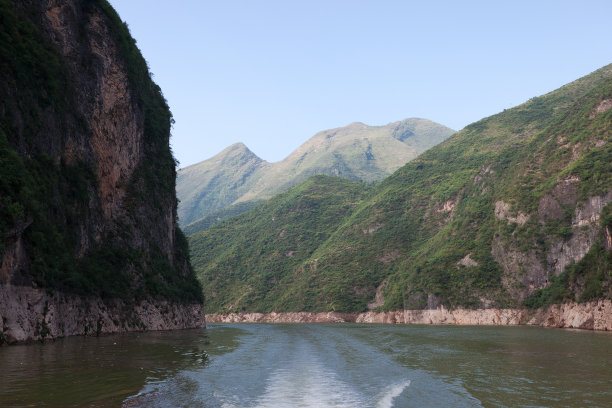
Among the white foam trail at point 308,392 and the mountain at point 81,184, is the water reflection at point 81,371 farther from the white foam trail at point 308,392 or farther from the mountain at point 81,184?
the mountain at point 81,184

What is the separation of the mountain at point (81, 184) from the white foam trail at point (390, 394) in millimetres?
24108

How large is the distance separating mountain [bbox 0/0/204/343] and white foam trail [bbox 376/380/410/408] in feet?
79.1

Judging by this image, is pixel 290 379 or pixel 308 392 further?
pixel 290 379

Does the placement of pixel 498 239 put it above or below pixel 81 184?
below

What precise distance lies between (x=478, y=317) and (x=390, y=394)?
105m

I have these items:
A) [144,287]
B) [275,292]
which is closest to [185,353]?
[144,287]

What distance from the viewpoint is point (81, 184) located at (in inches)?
2066

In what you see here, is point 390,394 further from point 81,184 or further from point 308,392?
point 81,184

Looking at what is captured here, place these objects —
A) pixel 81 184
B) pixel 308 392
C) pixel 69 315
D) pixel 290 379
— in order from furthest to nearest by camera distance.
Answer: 1. pixel 81 184
2. pixel 69 315
3. pixel 290 379
4. pixel 308 392

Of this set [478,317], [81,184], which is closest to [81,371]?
[81,184]

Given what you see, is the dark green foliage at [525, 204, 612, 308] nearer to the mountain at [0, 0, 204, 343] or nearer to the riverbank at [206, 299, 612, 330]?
the riverbank at [206, 299, 612, 330]

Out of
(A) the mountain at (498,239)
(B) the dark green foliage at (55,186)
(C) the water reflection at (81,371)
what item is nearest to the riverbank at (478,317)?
(A) the mountain at (498,239)

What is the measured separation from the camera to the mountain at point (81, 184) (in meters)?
37.7

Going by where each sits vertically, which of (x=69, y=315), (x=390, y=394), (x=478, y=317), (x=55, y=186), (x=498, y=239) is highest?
(x=55, y=186)
